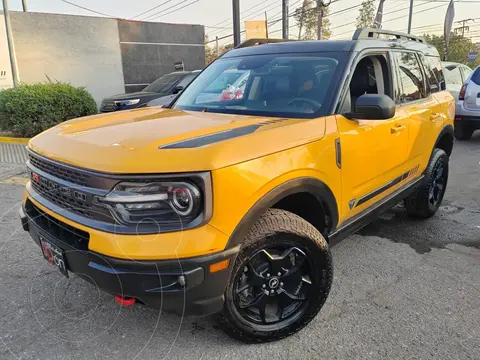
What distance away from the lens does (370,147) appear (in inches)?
117

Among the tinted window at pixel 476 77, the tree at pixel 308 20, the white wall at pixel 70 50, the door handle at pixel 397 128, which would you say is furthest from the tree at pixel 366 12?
the door handle at pixel 397 128

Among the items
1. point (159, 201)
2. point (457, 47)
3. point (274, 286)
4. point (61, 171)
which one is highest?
point (457, 47)

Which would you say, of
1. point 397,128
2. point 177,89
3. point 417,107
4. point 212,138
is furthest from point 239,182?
point 177,89

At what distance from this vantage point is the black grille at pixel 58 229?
2102mm

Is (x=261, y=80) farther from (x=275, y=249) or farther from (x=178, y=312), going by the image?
(x=178, y=312)

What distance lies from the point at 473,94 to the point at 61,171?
9.00 meters

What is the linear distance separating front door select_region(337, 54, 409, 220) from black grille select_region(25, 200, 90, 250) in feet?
5.66

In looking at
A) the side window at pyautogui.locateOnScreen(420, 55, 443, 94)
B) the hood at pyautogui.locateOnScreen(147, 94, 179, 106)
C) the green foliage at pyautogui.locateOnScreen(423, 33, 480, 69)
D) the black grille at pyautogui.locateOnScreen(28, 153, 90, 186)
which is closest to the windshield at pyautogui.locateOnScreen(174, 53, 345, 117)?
the black grille at pyautogui.locateOnScreen(28, 153, 90, 186)

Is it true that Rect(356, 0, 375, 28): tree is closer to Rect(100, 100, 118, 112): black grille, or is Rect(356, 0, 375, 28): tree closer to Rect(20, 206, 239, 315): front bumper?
Rect(100, 100, 118, 112): black grille

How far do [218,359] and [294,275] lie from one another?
2.21 feet

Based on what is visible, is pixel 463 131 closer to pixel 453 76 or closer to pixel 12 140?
pixel 453 76

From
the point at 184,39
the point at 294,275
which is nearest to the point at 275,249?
the point at 294,275

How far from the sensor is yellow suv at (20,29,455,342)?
1908 mm

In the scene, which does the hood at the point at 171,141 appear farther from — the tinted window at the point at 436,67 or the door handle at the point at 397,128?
the tinted window at the point at 436,67
